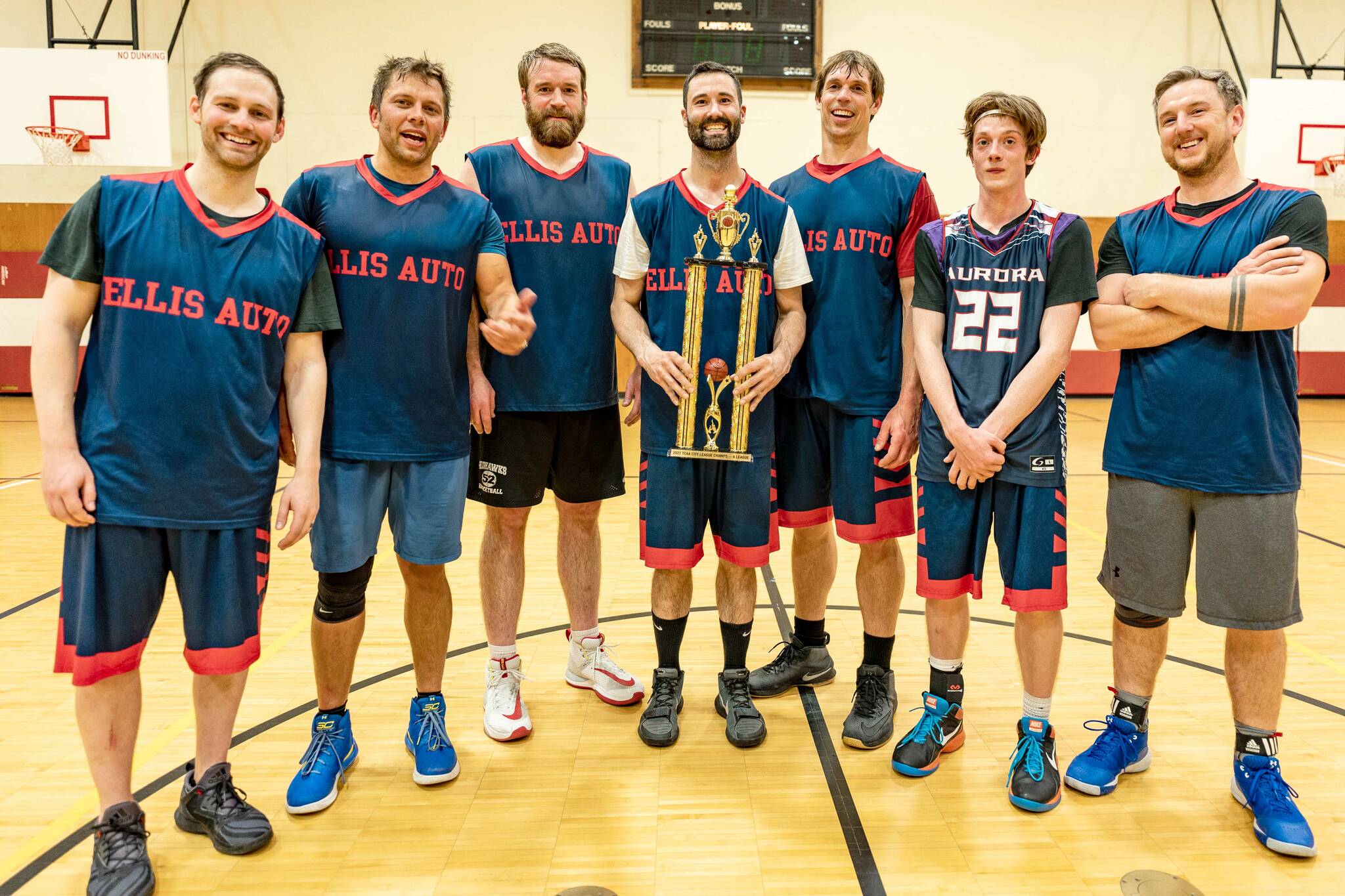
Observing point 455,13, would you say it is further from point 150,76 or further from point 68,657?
point 68,657

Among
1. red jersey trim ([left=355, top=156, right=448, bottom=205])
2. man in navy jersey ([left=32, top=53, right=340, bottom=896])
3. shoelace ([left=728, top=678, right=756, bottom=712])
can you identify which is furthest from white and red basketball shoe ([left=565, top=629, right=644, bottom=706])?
red jersey trim ([left=355, top=156, right=448, bottom=205])

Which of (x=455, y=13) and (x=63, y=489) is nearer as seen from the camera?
(x=63, y=489)

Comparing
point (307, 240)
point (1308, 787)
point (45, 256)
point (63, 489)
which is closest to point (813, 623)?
point (1308, 787)

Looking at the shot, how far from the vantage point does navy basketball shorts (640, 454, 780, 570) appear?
109 inches

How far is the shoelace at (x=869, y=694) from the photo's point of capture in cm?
288

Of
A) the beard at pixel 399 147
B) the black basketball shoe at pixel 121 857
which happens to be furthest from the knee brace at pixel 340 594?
the beard at pixel 399 147

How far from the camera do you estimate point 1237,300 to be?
2211 mm

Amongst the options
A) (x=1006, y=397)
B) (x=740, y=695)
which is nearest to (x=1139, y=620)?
(x=1006, y=397)

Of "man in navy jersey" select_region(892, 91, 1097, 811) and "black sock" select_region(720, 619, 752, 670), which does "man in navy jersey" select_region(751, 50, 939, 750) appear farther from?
"black sock" select_region(720, 619, 752, 670)

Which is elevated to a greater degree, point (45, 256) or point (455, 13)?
point (455, 13)

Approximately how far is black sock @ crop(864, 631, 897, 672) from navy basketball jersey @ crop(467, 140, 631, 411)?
4.05 ft

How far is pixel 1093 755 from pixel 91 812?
2823 mm

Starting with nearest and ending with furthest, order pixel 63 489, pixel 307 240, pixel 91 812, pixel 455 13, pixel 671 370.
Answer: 1. pixel 63 489
2. pixel 307 240
3. pixel 91 812
4. pixel 671 370
5. pixel 455 13

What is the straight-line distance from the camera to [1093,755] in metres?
2.57
